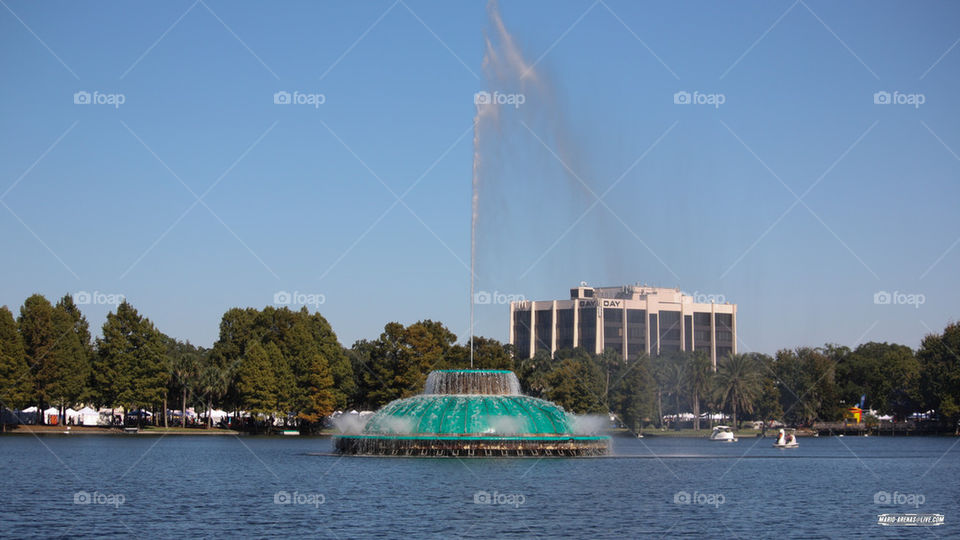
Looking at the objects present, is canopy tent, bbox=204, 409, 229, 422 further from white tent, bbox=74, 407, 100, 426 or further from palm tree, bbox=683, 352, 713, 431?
palm tree, bbox=683, 352, 713, 431

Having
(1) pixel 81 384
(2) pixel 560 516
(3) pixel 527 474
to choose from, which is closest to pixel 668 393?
(1) pixel 81 384

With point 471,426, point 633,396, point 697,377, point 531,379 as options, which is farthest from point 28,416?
point 697,377

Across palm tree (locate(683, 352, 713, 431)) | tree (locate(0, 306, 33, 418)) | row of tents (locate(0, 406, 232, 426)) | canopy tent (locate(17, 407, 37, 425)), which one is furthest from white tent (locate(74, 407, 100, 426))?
palm tree (locate(683, 352, 713, 431))

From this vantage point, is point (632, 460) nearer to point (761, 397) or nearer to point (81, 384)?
point (81, 384)

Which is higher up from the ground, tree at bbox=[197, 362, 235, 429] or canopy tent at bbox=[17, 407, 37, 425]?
tree at bbox=[197, 362, 235, 429]

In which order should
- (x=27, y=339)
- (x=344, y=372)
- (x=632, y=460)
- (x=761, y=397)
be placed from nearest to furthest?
(x=632, y=460) < (x=27, y=339) < (x=344, y=372) < (x=761, y=397)

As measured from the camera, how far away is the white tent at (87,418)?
13075 cm

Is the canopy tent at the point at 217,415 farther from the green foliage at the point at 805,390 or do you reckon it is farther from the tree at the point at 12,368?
the green foliage at the point at 805,390

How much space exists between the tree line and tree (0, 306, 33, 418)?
0.39ft

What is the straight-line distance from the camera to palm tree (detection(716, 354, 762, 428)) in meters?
150

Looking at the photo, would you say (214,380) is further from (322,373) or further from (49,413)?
(49,413)

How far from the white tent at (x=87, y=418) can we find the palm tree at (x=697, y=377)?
8012 centimetres

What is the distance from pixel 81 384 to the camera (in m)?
117

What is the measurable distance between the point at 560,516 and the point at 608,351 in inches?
4785
